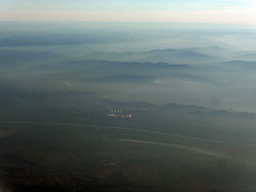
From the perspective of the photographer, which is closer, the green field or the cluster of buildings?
the green field

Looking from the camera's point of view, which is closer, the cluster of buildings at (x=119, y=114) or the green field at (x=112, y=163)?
the green field at (x=112, y=163)

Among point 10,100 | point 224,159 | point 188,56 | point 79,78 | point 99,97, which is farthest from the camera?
point 188,56

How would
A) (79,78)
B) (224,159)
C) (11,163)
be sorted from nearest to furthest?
(11,163)
(224,159)
(79,78)

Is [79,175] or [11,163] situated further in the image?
[11,163]

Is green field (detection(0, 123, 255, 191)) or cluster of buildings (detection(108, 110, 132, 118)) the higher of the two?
cluster of buildings (detection(108, 110, 132, 118))

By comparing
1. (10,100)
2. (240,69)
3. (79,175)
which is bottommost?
(79,175)

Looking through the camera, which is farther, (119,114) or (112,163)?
(119,114)

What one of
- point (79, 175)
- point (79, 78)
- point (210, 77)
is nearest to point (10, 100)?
point (79, 78)

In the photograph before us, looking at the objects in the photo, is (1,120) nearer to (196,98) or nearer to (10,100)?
(10,100)

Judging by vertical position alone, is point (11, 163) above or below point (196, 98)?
below

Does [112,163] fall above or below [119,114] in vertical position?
below

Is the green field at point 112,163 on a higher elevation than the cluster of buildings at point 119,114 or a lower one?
lower
